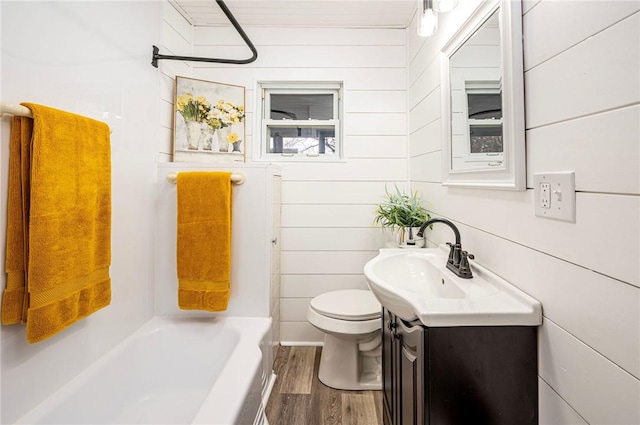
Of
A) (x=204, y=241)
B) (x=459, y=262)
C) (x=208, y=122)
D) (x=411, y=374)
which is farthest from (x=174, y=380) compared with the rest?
(x=208, y=122)

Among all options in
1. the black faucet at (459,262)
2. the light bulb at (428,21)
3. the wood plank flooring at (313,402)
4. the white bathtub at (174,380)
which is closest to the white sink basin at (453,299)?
the black faucet at (459,262)

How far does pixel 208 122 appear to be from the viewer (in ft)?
6.81

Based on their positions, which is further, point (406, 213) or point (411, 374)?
point (406, 213)

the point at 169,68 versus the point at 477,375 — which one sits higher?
the point at 169,68

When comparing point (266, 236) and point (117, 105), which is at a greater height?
point (117, 105)

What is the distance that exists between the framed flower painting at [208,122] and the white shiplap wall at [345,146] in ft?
0.38

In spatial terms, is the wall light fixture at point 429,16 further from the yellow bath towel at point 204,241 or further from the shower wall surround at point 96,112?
the shower wall surround at point 96,112

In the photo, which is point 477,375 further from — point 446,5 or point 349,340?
point 446,5

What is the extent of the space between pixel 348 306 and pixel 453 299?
3.01 ft

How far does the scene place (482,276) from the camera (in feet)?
3.75

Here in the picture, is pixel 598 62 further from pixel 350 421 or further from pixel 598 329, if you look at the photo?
pixel 350 421

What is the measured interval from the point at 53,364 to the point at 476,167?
1875mm

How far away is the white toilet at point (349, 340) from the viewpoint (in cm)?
165

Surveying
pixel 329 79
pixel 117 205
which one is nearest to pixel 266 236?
pixel 117 205
